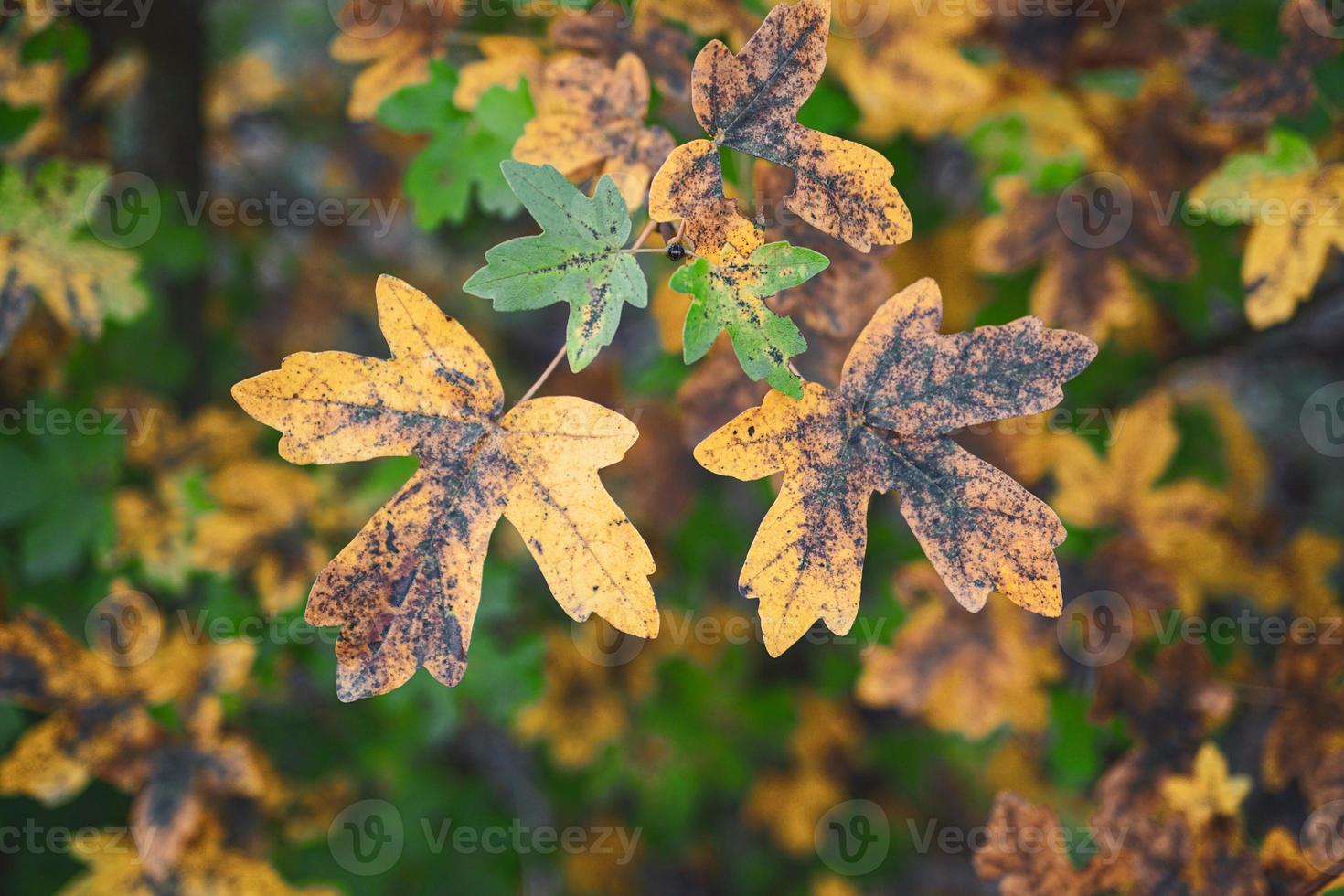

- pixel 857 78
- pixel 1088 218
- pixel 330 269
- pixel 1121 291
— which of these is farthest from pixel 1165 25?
pixel 330 269

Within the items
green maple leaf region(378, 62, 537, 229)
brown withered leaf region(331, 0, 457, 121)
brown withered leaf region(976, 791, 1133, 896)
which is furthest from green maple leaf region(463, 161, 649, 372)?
brown withered leaf region(976, 791, 1133, 896)

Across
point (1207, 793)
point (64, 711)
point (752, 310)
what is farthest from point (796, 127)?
point (64, 711)

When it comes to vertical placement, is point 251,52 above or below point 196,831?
above

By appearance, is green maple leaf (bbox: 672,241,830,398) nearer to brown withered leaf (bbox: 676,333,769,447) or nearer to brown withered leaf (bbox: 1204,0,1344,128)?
brown withered leaf (bbox: 676,333,769,447)

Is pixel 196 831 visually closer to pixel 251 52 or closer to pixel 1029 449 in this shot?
pixel 1029 449

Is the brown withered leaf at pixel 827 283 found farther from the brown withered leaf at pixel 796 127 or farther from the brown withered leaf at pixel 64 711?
the brown withered leaf at pixel 64 711
